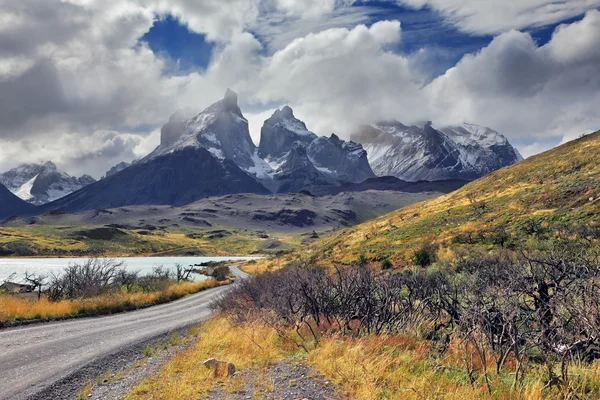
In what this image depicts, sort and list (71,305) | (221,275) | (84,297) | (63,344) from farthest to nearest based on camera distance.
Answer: (221,275)
(84,297)
(71,305)
(63,344)

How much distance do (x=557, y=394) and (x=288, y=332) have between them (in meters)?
11.8

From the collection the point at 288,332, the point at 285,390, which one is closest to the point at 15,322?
the point at 288,332

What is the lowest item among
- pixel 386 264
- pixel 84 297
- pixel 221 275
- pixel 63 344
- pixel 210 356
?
pixel 221 275

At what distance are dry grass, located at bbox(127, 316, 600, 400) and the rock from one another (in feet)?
0.86

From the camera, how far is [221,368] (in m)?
13.5

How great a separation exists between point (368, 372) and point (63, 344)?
16.1 meters

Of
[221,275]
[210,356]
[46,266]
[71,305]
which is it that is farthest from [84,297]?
[46,266]

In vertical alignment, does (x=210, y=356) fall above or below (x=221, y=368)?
below

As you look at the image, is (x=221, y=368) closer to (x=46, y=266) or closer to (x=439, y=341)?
(x=439, y=341)

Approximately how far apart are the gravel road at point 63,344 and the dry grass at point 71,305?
1.77m

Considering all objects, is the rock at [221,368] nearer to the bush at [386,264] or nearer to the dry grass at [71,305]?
the dry grass at [71,305]

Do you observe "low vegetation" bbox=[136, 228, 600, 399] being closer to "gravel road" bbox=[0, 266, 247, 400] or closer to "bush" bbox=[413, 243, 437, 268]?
"gravel road" bbox=[0, 266, 247, 400]

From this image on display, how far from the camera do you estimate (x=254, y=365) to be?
14.5 m

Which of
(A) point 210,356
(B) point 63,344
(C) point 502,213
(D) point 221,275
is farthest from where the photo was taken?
(D) point 221,275
